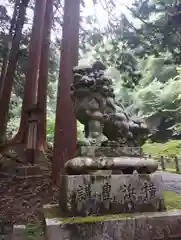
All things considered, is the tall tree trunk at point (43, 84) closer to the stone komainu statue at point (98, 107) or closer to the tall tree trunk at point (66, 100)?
the tall tree trunk at point (66, 100)

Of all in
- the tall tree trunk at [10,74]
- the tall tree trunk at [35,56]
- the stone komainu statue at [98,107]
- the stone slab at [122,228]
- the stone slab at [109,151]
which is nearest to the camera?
the stone slab at [122,228]

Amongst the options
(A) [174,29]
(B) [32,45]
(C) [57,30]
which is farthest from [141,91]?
(A) [174,29]

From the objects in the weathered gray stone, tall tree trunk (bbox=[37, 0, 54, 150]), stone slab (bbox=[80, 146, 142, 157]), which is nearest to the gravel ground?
the weathered gray stone

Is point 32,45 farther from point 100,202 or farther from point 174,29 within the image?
point 100,202

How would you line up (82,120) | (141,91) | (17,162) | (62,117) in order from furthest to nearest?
(141,91)
(17,162)
(62,117)
(82,120)

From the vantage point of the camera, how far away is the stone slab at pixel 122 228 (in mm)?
2340

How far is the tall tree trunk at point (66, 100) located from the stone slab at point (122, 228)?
369cm

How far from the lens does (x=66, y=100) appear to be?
649cm

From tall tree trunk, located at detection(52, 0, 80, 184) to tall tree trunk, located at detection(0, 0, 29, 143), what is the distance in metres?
4.96

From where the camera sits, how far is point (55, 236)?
2320mm

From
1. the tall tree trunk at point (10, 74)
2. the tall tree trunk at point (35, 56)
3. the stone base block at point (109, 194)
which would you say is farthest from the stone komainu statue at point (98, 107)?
the tall tree trunk at point (10, 74)

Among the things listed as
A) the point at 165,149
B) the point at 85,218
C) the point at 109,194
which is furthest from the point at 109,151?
the point at 165,149

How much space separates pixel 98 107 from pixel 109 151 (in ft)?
1.72

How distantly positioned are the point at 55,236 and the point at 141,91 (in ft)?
49.8
